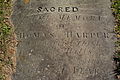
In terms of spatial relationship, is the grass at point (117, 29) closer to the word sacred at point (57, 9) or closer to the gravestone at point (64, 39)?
the gravestone at point (64, 39)

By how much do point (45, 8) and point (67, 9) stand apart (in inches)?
12.7

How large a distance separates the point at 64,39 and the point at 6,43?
78 centimetres

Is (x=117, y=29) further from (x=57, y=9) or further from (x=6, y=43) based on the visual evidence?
(x=6, y=43)

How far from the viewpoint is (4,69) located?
4.34 m

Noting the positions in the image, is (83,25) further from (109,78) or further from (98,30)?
(109,78)

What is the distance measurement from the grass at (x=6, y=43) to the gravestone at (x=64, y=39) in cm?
8

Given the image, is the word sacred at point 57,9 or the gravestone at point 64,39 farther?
the word sacred at point 57,9

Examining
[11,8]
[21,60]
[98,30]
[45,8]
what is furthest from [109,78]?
[11,8]

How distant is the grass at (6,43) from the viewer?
436cm

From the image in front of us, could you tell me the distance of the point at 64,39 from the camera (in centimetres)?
466

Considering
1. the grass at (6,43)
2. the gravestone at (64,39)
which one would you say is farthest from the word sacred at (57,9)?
the grass at (6,43)

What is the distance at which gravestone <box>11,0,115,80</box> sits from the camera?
431 centimetres

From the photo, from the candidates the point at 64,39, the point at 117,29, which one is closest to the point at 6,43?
the point at 64,39

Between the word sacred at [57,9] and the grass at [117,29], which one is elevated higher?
the word sacred at [57,9]
